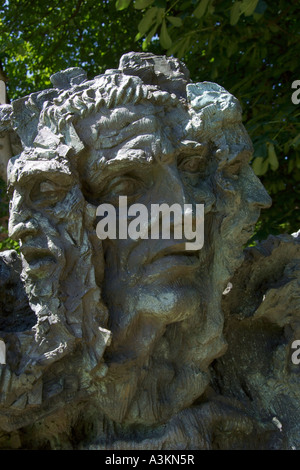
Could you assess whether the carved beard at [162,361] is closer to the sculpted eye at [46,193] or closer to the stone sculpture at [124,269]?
the stone sculpture at [124,269]

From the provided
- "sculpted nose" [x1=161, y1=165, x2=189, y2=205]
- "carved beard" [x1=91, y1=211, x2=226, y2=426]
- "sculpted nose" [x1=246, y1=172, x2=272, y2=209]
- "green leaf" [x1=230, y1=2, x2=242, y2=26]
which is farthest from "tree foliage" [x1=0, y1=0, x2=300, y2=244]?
"carved beard" [x1=91, y1=211, x2=226, y2=426]

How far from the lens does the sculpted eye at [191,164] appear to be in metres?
2.10

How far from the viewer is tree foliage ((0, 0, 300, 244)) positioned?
351 centimetres

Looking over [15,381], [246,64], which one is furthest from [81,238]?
[246,64]

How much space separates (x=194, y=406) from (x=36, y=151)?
887 millimetres

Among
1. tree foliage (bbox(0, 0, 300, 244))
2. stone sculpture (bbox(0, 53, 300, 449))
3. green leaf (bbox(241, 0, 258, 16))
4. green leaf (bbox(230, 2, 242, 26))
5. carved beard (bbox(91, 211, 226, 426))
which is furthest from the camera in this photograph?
tree foliage (bbox(0, 0, 300, 244))

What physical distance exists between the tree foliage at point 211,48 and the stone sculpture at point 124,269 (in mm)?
1183

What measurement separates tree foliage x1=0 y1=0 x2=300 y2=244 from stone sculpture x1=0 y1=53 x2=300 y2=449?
1.18 meters

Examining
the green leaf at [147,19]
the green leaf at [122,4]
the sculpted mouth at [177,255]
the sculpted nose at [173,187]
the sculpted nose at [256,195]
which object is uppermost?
the green leaf at [122,4]

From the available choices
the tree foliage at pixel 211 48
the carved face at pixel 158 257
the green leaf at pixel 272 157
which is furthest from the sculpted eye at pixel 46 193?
the green leaf at pixel 272 157

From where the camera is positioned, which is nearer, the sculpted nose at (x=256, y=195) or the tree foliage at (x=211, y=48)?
the sculpted nose at (x=256, y=195)

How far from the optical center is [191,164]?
2.11m

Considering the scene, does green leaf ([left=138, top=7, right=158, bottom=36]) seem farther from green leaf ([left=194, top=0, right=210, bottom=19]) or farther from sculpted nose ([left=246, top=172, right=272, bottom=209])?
sculpted nose ([left=246, top=172, right=272, bottom=209])
